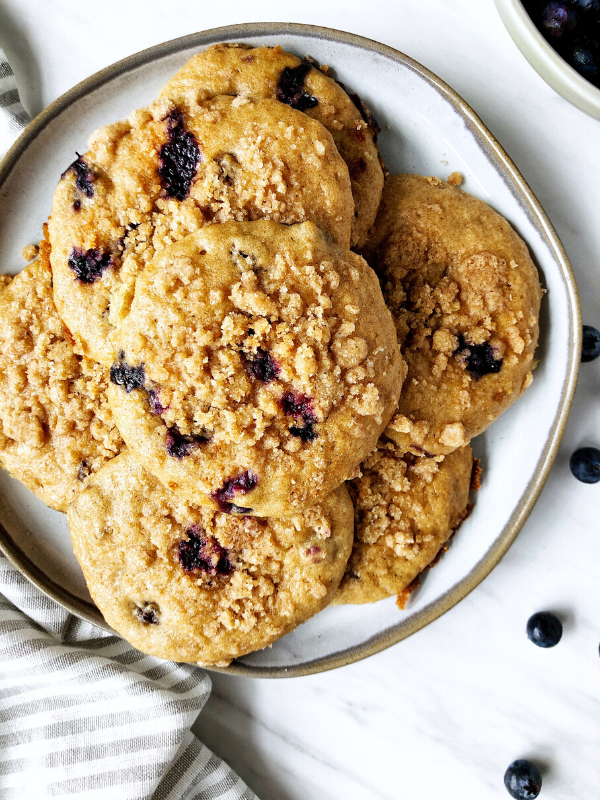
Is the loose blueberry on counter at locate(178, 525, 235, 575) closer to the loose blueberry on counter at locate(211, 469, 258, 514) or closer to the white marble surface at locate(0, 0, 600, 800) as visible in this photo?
the loose blueberry on counter at locate(211, 469, 258, 514)

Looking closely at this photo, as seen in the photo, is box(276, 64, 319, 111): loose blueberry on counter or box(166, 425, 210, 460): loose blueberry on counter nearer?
box(166, 425, 210, 460): loose blueberry on counter

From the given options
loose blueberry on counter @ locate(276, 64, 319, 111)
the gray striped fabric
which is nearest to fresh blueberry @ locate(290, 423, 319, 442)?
loose blueberry on counter @ locate(276, 64, 319, 111)

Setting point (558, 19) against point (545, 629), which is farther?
point (545, 629)

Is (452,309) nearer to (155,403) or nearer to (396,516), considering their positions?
(396,516)

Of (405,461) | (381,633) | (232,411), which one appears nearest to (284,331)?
(232,411)

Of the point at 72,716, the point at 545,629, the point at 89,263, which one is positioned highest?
the point at 89,263

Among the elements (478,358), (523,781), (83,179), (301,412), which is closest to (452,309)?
(478,358)

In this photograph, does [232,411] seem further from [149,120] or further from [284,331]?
[149,120]

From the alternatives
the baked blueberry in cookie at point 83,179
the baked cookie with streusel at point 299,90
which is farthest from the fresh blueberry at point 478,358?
the baked blueberry in cookie at point 83,179
